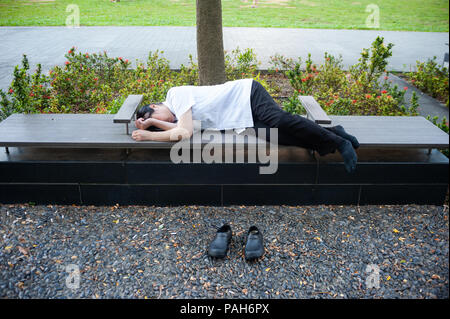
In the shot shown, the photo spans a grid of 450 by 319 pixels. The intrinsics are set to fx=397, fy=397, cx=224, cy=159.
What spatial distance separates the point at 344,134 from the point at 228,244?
1270mm

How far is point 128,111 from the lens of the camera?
328cm

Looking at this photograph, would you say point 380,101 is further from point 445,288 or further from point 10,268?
point 10,268

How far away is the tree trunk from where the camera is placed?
4730 mm

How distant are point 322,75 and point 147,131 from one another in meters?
3.47

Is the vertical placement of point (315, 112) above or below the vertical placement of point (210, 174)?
above

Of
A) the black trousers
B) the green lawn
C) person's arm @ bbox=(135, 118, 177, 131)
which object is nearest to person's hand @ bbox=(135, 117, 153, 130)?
person's arm @ bbox=(135, 118, 177, 131)

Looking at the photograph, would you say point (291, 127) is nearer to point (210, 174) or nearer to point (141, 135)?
point (210, 174)

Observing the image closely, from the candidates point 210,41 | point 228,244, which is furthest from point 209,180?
point 210,41

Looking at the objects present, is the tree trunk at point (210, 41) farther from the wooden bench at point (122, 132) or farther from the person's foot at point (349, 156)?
the person's foot at point (349, 156)

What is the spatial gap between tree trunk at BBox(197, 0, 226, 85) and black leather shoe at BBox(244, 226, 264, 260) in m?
2.61

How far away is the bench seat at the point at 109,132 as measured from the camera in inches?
122

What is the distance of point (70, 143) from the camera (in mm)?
3100

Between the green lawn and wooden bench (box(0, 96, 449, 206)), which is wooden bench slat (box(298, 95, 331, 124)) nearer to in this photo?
wooden bench (box(0, 96, 449, 206))
